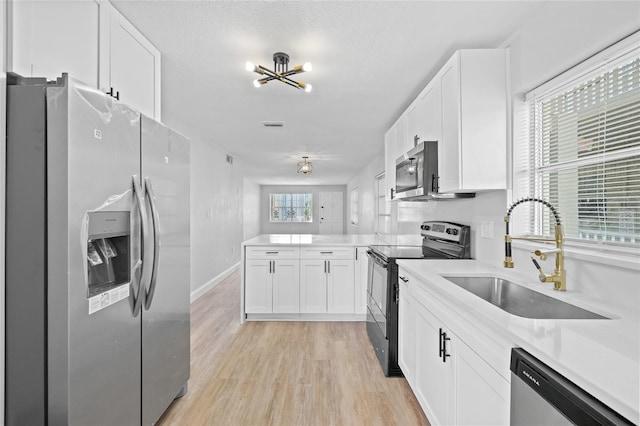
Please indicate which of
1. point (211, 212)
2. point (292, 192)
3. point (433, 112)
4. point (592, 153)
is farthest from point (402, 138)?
point (292, 192)

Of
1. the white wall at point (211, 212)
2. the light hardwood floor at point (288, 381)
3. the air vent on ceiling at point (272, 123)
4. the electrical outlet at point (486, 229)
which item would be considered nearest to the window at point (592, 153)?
the electrical outlet at point (486, 229)

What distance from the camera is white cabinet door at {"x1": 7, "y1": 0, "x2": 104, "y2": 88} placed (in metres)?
1.30

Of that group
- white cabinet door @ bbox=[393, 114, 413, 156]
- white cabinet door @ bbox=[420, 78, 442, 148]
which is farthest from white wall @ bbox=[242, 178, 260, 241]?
white cabinet door @ bbox=[420, 78, 442, 148]

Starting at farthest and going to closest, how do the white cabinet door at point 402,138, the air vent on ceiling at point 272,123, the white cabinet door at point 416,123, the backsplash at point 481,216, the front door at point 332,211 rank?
the front door at point 332,211
the air vent on ceiling at point 272,123
the white cabinet door at point 402,138
the white cabinet door at point 416,123
the backsplash at point 481,216

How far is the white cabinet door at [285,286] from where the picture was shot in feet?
12.7

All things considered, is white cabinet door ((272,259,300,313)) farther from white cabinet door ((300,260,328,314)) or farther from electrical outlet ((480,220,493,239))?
electrical outlet ((480,220,493,239))

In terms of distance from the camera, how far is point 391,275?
101 inches

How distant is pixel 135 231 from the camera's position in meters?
1.61

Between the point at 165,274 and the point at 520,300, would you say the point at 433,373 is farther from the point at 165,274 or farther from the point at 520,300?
the point at 165,274

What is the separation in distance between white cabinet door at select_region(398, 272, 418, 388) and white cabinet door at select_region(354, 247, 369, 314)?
4.61ft

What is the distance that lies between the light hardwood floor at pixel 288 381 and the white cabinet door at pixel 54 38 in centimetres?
203

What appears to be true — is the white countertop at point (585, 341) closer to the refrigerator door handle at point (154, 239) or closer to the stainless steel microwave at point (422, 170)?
the stainless steel microwave at point (422, 170)

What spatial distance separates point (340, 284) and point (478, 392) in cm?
266

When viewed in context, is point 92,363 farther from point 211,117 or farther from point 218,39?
point 211,117
